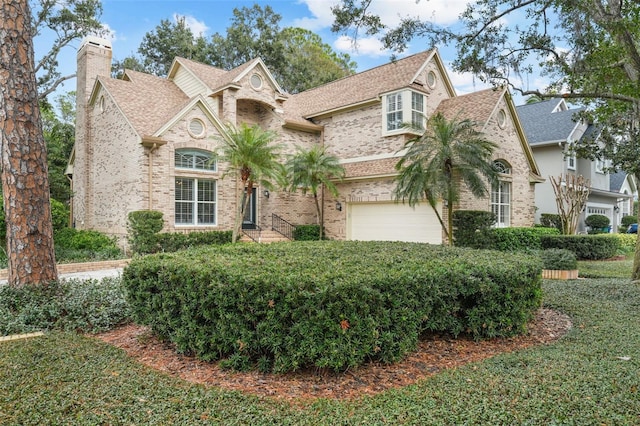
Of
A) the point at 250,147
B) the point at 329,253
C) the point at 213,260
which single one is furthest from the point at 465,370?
the point at 250,147

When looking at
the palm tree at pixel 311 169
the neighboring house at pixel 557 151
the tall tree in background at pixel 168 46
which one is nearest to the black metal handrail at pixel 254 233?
the palm tree at pixel 311 169

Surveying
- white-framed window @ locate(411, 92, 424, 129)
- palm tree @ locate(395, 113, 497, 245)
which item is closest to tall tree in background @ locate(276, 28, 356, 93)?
white-framed window @ locate(411, 92, 424, 129)

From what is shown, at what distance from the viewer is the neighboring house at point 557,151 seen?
22156 mm

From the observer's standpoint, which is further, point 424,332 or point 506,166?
point 506,166

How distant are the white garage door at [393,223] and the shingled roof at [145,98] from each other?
26.7 ft

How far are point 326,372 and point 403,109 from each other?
13.7 meters

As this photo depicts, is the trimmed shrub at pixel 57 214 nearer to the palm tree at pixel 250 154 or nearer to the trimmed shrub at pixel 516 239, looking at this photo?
the palm tree at pixel 250 154

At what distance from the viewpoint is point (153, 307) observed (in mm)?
4633

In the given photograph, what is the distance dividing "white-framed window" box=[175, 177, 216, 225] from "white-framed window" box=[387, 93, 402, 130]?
7.21 m

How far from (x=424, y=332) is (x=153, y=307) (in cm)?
307

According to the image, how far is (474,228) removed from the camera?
557 inches

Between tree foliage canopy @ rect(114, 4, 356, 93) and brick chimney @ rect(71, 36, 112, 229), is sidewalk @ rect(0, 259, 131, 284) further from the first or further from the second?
tree foliage canopy @ rect(114, 4, 356, 93)

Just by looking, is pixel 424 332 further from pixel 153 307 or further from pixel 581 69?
pixel 581 69

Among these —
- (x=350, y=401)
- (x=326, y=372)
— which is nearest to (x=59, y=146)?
(x=326, y=372)
